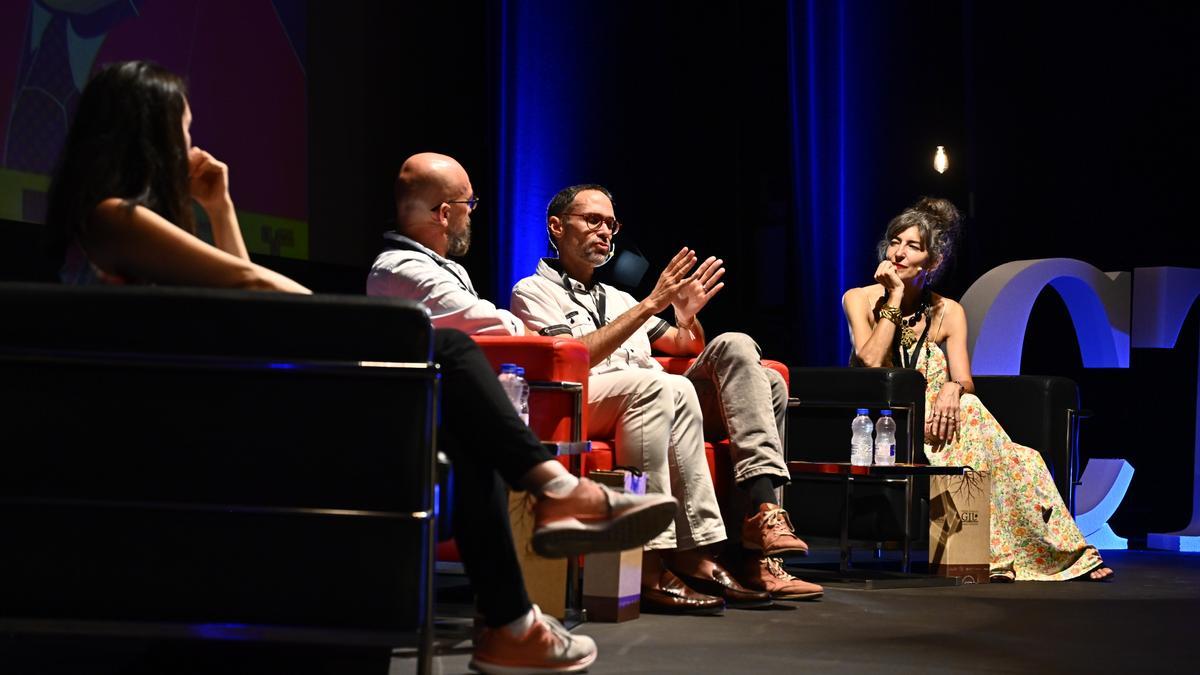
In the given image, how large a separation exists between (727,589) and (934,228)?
6.16 feet

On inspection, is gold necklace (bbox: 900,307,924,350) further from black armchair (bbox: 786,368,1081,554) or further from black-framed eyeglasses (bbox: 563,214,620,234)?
black-framed eyeglasses (bbox: 563,214,620,234)

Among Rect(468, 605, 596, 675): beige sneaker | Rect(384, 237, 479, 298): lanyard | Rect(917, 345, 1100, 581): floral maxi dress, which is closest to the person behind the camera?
Rect(468, 605, 596, 675): beige sneaker

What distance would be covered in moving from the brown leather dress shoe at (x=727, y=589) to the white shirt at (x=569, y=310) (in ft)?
2.01

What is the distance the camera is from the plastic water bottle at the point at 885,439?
14.8ft

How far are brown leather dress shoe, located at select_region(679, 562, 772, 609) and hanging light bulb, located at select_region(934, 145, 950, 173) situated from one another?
3533 millimetres

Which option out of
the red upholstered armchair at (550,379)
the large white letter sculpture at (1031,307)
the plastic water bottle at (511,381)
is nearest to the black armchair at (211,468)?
the plastic water bottle at (511,381)

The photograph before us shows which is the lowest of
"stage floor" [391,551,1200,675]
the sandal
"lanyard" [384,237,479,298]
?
the sandal

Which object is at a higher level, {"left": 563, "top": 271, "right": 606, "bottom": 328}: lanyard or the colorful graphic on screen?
the colorful graphic on screen

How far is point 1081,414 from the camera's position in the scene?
506cm

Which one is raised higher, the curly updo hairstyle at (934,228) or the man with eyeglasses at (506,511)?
the curly updo hairstyle at (934,228)

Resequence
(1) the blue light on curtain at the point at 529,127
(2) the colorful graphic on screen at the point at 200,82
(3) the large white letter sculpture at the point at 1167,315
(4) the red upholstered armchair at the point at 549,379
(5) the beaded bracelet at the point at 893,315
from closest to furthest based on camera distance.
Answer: (4) the red upholstered armchair at the point at 549,379 < (2) the colorful graphic on screen at the point at 200,82 < (5) the beaded bracelet at the point at 893,315 < (3) the large white letter sculpture at the point at 1167,315 < (1) the blue light on curtain at the point at 529,127

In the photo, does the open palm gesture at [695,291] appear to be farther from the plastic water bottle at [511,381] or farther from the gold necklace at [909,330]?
the gold necklace at [909,330]

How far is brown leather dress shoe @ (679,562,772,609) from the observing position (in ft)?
11.7

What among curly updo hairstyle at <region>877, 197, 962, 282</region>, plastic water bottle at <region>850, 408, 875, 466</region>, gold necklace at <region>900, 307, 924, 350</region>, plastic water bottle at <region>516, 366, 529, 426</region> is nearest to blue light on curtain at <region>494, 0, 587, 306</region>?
curly updo hairstyle at <region>877, 197, 962, 282</region>
